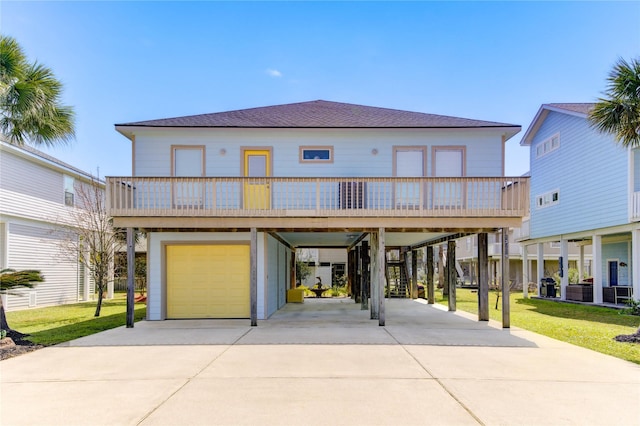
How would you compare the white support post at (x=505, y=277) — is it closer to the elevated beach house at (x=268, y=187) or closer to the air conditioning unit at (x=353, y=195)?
the elevated beach house at (x=268, y=187)

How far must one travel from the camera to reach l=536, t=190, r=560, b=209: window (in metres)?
21.7

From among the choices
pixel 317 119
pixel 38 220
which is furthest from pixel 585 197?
pixel 38 220

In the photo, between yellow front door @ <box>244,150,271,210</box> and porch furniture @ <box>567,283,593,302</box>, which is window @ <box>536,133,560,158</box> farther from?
yellow front door @ <box>244,150,271,210</box>

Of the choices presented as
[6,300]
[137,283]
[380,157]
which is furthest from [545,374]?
[137,283]

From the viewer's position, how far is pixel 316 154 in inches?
512

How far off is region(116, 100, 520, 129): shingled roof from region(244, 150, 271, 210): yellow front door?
34.9 inches

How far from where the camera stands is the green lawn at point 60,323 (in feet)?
34.2

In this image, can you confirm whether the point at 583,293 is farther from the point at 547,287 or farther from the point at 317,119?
the point at 317,119

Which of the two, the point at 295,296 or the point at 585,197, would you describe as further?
the point at 295,296

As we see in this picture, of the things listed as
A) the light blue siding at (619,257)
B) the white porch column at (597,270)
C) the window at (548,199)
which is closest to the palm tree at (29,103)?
the white porch column at (597,270)

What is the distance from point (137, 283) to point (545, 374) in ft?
83.8

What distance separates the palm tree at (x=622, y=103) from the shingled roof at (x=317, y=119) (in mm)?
2193

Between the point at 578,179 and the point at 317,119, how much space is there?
13.0 meters

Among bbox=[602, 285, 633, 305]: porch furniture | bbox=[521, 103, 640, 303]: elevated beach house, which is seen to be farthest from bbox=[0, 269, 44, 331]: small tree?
bbox=[602, 285, 633, 305]: porch furniture
